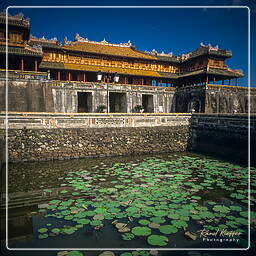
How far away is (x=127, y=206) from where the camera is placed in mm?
5910

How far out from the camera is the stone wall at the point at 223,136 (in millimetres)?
11695

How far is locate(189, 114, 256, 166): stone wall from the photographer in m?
11.7

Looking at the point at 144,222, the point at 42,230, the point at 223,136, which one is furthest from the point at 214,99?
the point at 42,230

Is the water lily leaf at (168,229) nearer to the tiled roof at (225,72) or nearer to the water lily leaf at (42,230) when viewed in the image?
the water lily leaf at (42,230)

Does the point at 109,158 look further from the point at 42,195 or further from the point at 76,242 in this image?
the point at 76,242

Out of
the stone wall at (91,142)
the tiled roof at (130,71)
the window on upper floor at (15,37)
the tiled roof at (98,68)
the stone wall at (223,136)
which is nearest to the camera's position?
the stone wall at (91,142)

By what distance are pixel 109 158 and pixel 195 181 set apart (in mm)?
5991

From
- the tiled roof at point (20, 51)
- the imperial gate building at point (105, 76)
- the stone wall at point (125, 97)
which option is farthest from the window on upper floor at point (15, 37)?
the stone wall at point (125, 97)

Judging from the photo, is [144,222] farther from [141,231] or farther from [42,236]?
[42,236]

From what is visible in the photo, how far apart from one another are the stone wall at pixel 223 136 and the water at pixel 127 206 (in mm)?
2226

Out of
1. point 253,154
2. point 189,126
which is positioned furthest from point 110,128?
point 253,154

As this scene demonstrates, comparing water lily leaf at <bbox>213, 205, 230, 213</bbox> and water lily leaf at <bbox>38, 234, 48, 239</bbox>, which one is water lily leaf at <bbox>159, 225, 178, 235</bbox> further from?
water lily leaf at <bbox>38, 234, 48, 239</bbox>

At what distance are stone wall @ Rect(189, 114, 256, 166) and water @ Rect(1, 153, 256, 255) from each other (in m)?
2.23

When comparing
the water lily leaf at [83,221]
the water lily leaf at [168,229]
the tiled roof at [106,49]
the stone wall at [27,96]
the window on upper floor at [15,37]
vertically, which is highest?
the tiled roof at [106,49]
